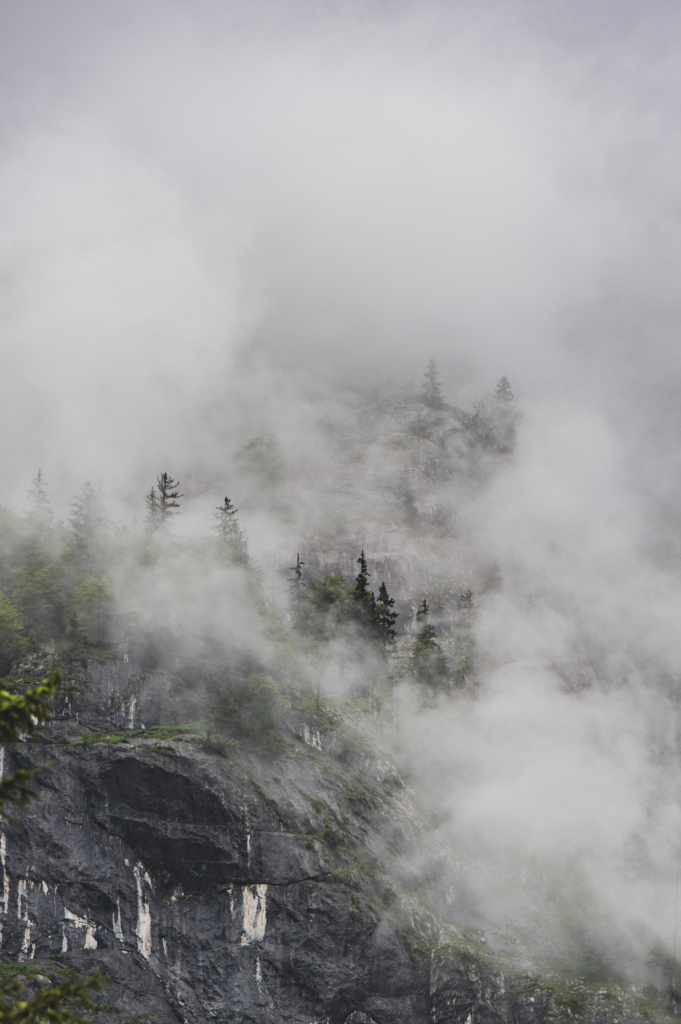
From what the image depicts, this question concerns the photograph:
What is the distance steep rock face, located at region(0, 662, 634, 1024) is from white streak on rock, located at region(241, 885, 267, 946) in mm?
95

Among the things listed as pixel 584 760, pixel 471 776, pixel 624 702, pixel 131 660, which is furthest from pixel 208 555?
pixel 624 702

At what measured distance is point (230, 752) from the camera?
7981 cm

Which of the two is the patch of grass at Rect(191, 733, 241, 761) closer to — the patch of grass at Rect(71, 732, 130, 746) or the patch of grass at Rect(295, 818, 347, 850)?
the patch of grass at Rect(71, 732, 130, 746)

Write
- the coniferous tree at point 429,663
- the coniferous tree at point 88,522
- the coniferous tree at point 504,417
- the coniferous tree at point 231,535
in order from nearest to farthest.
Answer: the coniferous tree at point 88,522 → the coniferous tree at point 231,535 → the coniferous tree at point 429,663 → the coniferous tree at point 504,417

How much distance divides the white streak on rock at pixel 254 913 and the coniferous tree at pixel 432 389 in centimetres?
12952

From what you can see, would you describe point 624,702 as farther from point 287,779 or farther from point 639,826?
point 287,779

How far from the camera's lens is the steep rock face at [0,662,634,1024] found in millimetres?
69375

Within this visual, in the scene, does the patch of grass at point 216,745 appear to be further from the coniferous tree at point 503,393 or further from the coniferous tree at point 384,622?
the coniferous tree at point 503,393

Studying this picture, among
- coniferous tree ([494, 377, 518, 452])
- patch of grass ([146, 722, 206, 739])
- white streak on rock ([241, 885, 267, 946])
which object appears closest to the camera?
white streak on rock ([241, 885, 267, 946])

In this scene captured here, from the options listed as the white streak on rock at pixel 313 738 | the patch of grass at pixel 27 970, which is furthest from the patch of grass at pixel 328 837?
the patch of grass at pixel 27 970

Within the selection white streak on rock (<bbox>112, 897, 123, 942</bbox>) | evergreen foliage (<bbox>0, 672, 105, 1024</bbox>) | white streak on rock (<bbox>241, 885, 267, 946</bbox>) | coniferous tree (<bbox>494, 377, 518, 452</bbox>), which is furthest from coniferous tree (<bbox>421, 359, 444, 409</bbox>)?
evergreen foliage (<bbox>0, 672, 105, 1024</bbox>)

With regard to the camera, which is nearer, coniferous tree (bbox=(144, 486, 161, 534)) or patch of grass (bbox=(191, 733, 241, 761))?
patch of grass (bbox=(191, 733, 241, 761))

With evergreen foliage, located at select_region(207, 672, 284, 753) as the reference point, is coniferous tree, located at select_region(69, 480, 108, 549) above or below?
above

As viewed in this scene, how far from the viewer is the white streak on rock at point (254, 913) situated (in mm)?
73125
